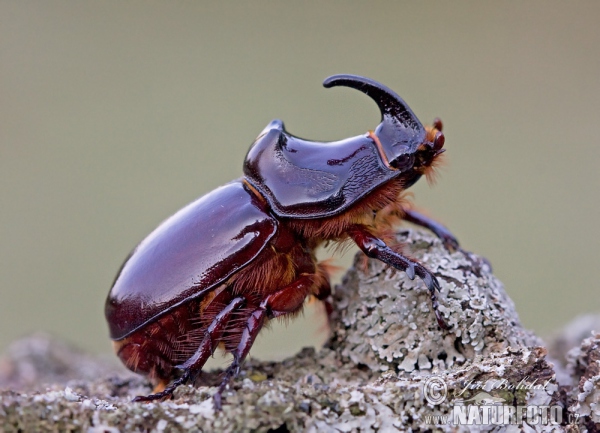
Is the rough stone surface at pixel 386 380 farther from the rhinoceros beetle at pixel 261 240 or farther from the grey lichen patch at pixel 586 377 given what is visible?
the rhinoceros beetle at pixel 261 240

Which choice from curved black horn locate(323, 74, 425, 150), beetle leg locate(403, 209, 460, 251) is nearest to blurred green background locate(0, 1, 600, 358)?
beetle leg locate(403, 209, 460, 251)

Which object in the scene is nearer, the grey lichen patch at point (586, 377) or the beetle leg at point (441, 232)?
the grey lichen patch at point (586, 377)

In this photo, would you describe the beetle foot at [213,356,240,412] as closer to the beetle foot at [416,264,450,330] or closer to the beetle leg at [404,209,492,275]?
the beetle foot at [416,264,450,330]

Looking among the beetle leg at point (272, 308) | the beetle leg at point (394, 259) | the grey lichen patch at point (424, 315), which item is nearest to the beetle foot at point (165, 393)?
the beetle leg at point (272, 308)

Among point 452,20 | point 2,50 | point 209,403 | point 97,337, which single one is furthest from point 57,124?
point 209,403

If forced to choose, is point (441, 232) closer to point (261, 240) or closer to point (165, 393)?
point (261, 240)

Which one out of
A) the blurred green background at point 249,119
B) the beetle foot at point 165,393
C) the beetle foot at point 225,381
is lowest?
the beetle foot at point 165,393

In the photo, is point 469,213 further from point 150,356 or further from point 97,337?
point 150,356
